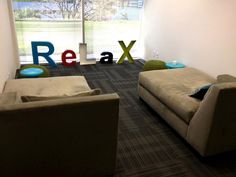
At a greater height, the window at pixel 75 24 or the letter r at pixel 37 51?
the window at pixel 75 24

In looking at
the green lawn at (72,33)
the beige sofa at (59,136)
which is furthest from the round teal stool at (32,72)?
the beige sofa at (59,136)

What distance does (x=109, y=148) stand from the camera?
1.69 metres

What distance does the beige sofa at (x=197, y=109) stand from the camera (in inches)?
72.9

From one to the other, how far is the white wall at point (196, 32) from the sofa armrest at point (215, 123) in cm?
107

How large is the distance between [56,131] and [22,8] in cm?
349

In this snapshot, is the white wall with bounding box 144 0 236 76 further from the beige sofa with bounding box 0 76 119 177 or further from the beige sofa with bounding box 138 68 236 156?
the beige sofa with bounding box 0 76 119 177

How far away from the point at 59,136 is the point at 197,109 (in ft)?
4.36

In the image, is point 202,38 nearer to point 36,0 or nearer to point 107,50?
point 107,50

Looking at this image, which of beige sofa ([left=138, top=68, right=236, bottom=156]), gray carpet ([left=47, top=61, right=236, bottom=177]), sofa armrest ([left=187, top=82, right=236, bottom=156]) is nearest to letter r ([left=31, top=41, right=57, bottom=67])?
gray carpet ([left=47, top=61, right=236, bottom=177])

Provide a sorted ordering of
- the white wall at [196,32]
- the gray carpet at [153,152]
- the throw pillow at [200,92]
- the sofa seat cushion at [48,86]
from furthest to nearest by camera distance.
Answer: the white wall at [196,32], the sofa seat cushion at [48,86], the throw pillow at [200,92], the gray carpet at [153,152]

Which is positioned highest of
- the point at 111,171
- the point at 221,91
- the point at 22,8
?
the point at 22,8

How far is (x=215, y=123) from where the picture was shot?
6.30ft

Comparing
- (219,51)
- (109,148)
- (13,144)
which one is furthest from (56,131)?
(219,51)

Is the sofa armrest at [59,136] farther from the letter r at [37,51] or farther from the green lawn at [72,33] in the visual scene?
the green lawn at [72,33]
